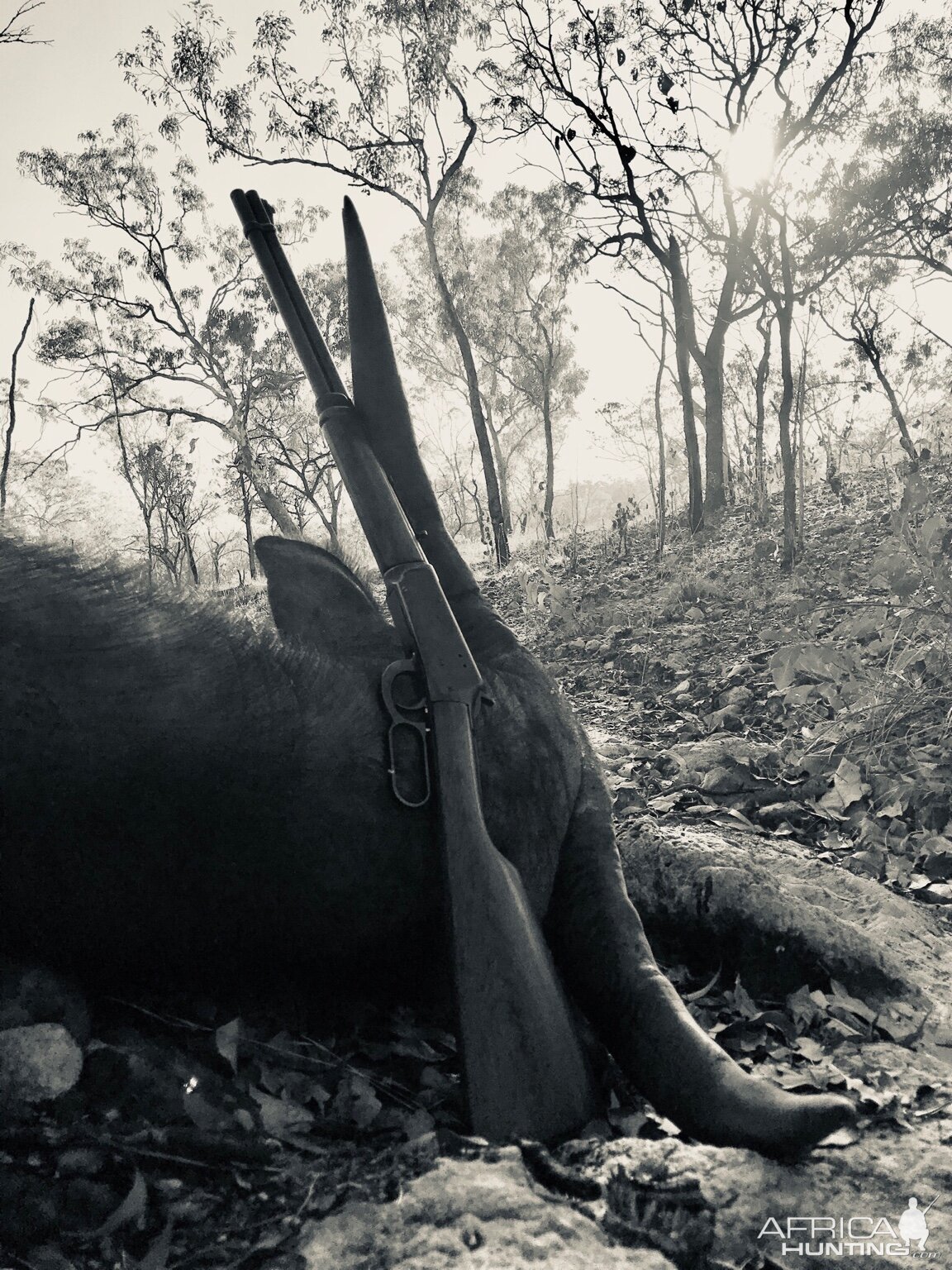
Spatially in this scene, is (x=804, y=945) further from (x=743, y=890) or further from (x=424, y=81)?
(x=424, y=81)

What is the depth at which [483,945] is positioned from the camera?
1.33 m

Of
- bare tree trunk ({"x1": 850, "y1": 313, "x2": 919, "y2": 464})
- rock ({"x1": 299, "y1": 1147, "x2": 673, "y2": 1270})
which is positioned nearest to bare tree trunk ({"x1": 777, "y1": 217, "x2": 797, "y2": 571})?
bare tree trunk ({"x1": 850, "y1": 313, "x2": 919, "y2": 464})

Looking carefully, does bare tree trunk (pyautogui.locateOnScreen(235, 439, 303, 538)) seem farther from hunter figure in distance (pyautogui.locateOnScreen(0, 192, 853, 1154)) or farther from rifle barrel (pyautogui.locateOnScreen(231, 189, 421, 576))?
hunter figure in distance (pyautogui.locateOnScreen(0, 192, 853, 1154))

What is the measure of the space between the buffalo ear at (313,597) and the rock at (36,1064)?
0.73 meters

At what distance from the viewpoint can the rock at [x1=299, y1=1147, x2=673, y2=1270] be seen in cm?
93

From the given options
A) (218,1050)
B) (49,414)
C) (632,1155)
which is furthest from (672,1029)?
(49,414)

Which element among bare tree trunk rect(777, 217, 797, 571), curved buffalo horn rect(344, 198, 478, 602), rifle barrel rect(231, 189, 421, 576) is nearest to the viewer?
rifle barrel rect(231, 189, 421, 576)

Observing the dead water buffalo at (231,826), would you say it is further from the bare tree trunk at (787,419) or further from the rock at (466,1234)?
the bare tree trunk at (787,419)

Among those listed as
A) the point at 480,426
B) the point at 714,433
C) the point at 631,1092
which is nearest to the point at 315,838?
the point at 631,1092

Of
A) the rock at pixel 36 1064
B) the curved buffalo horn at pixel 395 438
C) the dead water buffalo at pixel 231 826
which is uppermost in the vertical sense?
the curved buffalo horn at pixel 395 438

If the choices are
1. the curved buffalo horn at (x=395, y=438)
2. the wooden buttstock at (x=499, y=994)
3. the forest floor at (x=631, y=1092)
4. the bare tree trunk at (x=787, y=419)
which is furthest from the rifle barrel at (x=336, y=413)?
the bare tree trunk at (x=787, y=419)

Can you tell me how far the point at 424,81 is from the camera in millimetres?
14773

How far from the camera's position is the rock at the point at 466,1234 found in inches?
36.7

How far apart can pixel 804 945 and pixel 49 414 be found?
21.5 metres
